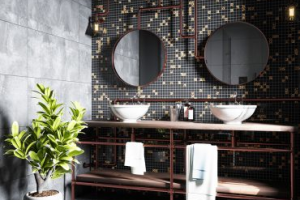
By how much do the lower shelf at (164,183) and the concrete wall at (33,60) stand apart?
431 mm

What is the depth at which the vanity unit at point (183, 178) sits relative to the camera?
10.5 feet

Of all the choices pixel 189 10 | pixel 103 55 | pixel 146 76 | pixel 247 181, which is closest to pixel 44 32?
pixel 103 55

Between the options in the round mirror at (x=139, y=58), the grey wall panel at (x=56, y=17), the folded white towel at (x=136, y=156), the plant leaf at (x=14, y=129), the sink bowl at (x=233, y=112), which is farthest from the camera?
the round mirror at (x=139, y=58)

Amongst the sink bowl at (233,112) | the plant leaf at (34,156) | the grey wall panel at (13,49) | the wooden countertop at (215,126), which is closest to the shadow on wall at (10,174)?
the plant leaf at (34,156)

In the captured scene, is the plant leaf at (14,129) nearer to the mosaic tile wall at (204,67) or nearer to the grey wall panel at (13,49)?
the grey wall panel at (13,49)

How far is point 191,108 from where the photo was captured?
3.86 meters

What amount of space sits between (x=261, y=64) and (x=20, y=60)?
2.45 m

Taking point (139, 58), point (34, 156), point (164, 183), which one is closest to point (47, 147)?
point (34, 156)

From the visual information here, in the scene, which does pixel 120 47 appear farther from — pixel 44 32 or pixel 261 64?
pixel 261 64

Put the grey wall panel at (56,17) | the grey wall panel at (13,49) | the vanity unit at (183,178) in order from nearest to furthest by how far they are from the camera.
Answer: the grey wall panel at (13,49), the vanity unit at (183,178), the grey wall panel at (56,17)

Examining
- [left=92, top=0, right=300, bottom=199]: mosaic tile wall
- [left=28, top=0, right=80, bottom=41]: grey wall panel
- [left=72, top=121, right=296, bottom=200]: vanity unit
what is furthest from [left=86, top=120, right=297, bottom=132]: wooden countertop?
[left=28, top=0, right=80, bottom=41]: grey wall panel

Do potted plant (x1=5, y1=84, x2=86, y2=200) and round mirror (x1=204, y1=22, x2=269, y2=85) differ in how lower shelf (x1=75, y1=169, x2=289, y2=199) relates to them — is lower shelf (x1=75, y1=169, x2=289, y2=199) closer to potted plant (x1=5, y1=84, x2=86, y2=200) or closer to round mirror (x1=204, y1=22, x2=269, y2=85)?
potted plant (x1=5, y1=84, x2=86, y2=200)

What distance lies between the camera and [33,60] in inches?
136

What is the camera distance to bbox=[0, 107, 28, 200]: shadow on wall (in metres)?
3.09
